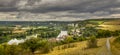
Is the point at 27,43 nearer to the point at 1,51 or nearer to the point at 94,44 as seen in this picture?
the point at 1,51

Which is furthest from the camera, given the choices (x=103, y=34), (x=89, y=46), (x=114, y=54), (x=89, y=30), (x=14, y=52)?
(x=89, y=30)

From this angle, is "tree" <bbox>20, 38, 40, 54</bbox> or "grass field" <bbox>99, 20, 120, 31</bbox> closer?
"tree" <bbox>20, 38, 40, 54</bbox>

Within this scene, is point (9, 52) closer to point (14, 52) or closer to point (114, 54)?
point (14, 52)

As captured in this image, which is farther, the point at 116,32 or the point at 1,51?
the point at 116,32

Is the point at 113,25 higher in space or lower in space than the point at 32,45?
higher

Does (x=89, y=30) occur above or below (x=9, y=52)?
below

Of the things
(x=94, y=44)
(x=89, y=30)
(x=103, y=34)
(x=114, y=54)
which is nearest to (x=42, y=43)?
(x=94, y=44)

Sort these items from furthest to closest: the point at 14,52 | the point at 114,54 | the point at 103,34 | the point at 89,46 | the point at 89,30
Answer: the point at 89,30, the point at 103,34, the point at 89,46, the point at 14,52, the point at 114,54

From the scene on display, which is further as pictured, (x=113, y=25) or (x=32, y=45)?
(x=113, y=25)

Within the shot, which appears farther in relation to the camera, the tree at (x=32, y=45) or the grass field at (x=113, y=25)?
the grass field at (x=113, y=25)
